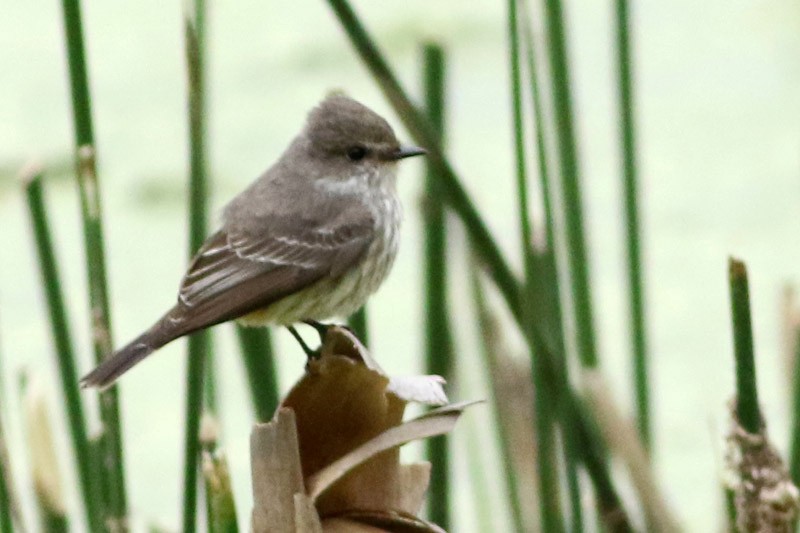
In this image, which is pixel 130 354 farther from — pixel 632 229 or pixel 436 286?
pixel 632 229

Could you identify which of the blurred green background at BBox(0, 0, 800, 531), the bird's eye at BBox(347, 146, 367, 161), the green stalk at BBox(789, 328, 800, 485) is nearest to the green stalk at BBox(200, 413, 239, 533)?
the green stalk at BBox(789, 328, 800, 485)

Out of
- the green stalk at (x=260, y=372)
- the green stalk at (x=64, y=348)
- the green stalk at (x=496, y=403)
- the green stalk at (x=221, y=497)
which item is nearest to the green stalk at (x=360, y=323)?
the green stalk at (x=260, y=372)

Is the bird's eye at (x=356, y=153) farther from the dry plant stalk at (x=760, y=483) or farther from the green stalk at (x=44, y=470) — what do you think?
the dry plant stalk at (x=760, y=483)

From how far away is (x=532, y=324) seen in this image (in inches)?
71.9

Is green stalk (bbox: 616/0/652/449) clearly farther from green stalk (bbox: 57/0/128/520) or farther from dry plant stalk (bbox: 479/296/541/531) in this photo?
green stalk (bbox: 57/0/128/520)

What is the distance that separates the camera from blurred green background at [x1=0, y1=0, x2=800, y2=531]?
3.60 m

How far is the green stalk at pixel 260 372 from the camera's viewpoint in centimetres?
211

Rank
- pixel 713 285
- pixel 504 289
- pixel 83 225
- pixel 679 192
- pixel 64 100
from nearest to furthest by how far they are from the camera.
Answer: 1. pixel 83 225
2. pixel 504 289
3. pixel 713 285
4. pixel 679 192
5. pixel 64 100

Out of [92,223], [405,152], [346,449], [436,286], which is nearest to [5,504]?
[92,223]

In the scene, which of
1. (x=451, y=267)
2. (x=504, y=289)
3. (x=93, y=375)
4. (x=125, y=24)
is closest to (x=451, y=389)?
(x=451, y=267)

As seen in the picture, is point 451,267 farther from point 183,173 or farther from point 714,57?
point 714,57

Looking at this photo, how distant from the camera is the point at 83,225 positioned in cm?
178

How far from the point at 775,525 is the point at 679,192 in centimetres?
258

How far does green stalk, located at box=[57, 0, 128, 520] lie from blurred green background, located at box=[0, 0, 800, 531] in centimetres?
128
